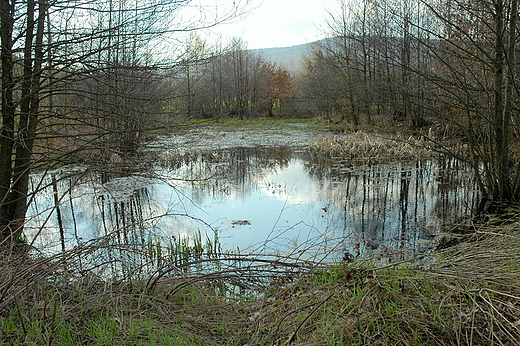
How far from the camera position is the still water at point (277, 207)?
5605mm

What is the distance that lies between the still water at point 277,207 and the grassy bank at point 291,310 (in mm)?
934

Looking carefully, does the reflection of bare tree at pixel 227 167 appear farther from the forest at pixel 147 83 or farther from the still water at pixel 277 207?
the forest at pixel 147 83

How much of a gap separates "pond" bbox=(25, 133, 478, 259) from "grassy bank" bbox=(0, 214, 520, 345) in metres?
0.79

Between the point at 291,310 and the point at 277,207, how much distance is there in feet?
15.4

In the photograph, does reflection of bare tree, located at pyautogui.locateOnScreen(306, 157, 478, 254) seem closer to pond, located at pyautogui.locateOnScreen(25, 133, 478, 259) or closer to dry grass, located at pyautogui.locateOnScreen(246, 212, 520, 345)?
pond, located at pyautogui.locateOnScreen(25, 133, 478, 259)

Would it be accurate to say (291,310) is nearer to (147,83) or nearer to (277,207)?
(147,83)

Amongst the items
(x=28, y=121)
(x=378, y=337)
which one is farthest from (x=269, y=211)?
(x=378, y=337)

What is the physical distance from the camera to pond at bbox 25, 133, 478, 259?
18.0 feet

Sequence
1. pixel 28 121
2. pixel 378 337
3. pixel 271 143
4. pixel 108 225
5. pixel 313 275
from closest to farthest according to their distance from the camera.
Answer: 1. pixel 378 337
2. pixel 313 275
3. pixel 28 121
4. pixel 108 225
5. pixel 271 143

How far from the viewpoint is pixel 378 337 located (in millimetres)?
2537

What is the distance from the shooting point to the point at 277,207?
24.8 ft

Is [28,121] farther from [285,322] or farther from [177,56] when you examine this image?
[285,322]

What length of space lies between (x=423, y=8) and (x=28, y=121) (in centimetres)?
1912

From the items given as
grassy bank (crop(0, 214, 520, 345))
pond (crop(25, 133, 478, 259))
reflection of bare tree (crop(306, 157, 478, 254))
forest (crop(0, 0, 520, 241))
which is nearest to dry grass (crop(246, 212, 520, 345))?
grassy bank (crop(0, 214, 520, 345))
